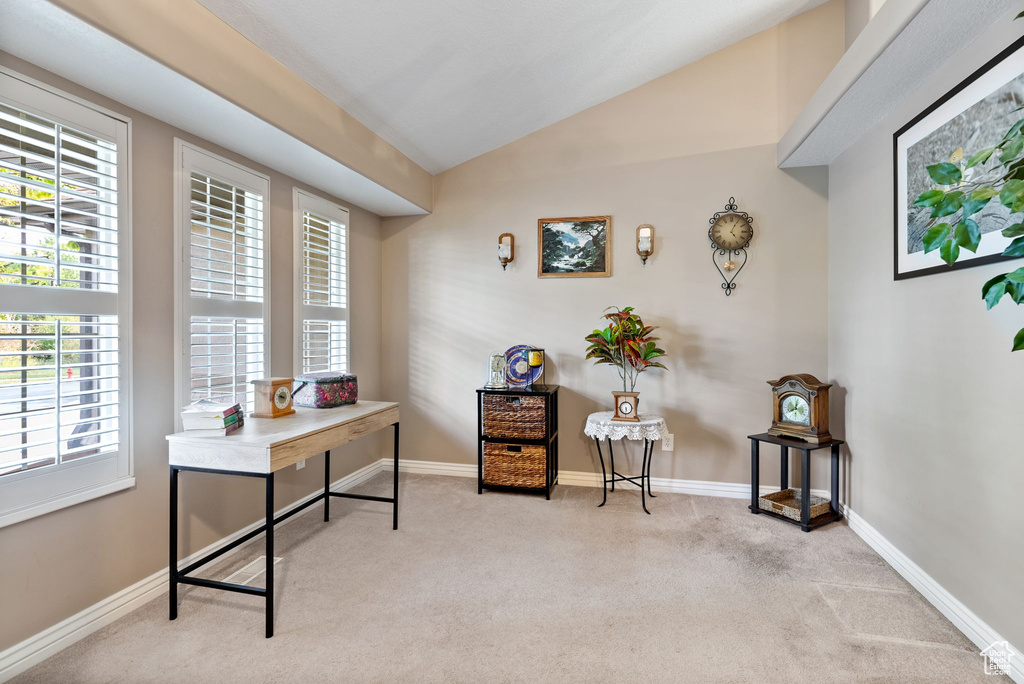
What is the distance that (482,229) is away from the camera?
166 inches

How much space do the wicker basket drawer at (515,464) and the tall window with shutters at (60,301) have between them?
223 cm

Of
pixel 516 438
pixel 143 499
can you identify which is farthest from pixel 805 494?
pixel 143 499

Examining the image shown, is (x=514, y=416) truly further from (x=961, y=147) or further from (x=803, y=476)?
(x=961, y=147)

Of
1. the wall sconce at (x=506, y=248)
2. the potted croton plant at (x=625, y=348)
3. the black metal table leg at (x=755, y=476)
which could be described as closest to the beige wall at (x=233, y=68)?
the wall sconce at (x=506, y=248)

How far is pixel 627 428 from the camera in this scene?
11.0 ft

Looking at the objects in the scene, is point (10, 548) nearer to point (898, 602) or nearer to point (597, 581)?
point (597, 581)

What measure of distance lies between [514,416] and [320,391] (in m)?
1.43

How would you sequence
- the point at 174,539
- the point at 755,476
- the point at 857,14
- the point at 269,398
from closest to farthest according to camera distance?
the point at 174,539, the point at 269,398, the point at 857,14, the point at 755,476

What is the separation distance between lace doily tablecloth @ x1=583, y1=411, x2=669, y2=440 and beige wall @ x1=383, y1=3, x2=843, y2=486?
491mm

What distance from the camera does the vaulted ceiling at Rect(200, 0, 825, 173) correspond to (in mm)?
2350

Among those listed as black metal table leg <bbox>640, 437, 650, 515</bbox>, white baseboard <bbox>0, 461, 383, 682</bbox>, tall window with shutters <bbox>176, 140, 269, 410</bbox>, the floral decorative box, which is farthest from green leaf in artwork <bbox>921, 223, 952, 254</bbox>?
white baseboard <bbox>0, 461, 383, 682</bbox>

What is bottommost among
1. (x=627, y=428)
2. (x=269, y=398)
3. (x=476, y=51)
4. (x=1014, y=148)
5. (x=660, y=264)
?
(x=627, y=428)

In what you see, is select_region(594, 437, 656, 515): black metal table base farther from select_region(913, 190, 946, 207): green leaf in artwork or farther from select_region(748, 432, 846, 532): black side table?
select_region(913, 190, 946, 207): green leaf in artwork

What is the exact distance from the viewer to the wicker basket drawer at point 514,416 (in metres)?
3.70
